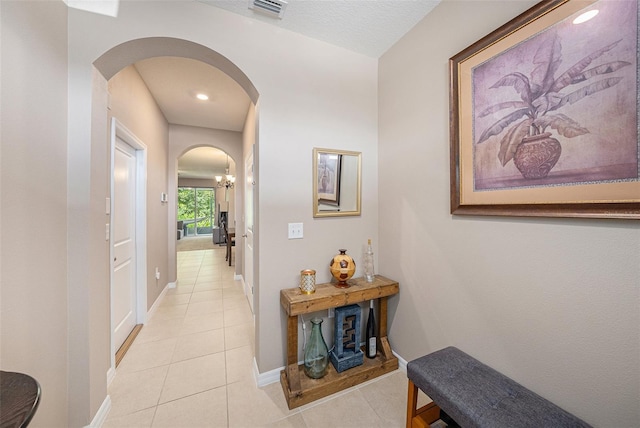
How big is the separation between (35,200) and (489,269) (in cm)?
239

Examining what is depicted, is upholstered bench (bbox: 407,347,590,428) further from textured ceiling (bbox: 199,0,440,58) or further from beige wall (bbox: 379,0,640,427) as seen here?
textured ceiling (bbox: 199,0,440,58)

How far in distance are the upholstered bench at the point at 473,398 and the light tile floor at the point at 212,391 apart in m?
0.36

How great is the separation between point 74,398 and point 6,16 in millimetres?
1930

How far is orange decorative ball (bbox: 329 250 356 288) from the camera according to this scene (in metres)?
1.74

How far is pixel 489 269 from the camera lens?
4.19 ft

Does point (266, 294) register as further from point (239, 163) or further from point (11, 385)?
point (239, 163)

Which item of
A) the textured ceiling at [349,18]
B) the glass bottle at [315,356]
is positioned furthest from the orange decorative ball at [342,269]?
the textured ceiling at [349,18]

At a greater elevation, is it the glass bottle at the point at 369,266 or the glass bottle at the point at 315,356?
the glass bottle at the point at 369,266

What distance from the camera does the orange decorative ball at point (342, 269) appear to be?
1737mm

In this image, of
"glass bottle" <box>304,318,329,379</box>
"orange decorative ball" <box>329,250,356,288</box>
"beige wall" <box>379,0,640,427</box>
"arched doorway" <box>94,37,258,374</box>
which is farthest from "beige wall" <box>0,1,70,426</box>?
"beige wall" <box>379,0,640,427</box>

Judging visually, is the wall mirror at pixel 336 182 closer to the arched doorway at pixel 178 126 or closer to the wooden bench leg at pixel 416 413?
the arched doorway at pixel 178 126

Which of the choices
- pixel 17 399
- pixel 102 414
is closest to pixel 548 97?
pixel 17 399

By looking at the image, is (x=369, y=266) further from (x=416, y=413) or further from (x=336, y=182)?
(x=416, y=413)

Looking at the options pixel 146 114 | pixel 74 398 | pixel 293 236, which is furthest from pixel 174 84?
pixel 74 398
